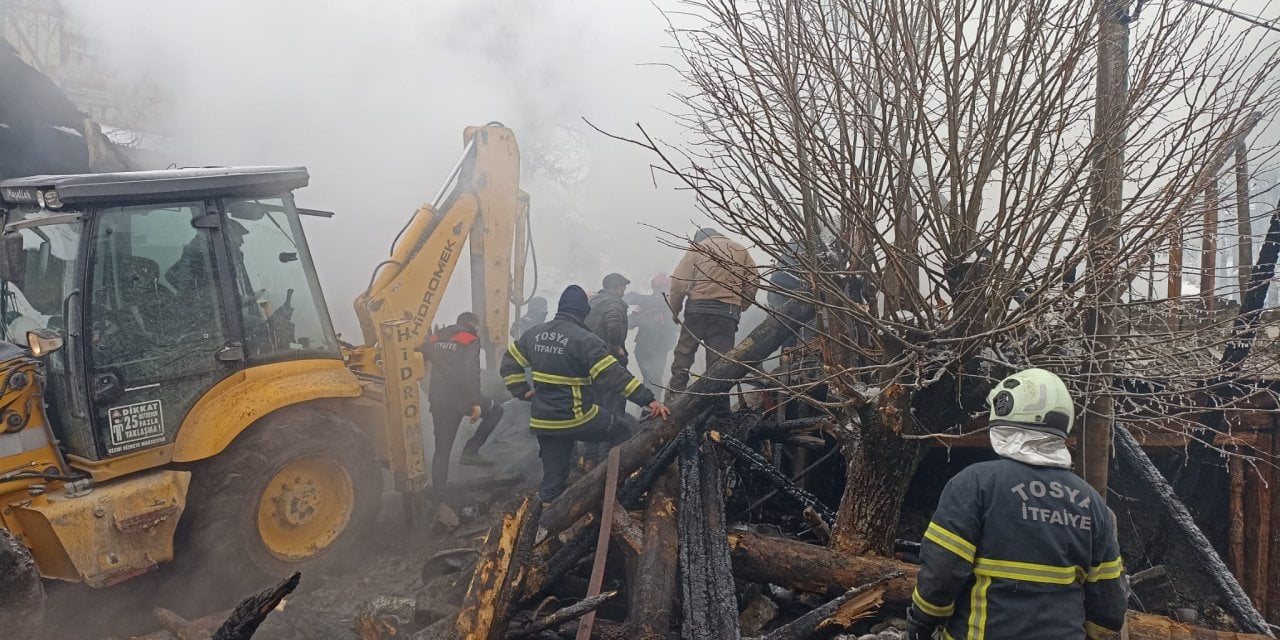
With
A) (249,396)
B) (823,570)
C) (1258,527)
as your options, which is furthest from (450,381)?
(1258,527)

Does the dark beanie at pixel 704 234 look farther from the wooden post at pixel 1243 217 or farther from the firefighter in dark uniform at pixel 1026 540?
the wooden post at pixel 1243 217

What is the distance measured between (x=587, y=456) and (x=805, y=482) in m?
1.73

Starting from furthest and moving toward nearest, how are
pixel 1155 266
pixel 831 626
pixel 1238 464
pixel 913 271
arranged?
pixel 1238 464
pixel 913 271
pixel 831 626
pixel 1155 266

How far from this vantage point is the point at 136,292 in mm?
4422

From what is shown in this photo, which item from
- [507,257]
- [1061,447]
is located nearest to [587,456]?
[507,257]

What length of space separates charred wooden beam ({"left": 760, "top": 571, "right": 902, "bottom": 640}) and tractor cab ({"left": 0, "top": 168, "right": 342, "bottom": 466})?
12.1 ft

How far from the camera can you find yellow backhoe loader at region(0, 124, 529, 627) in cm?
407

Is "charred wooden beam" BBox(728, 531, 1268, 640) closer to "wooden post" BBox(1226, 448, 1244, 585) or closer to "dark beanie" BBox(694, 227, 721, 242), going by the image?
"wooden post" BBox(1226, 448, 1244, 585)

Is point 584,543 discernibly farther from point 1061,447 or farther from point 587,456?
point 1061,447

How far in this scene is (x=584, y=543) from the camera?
4387 mm

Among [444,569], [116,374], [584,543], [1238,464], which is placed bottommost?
[444,569]

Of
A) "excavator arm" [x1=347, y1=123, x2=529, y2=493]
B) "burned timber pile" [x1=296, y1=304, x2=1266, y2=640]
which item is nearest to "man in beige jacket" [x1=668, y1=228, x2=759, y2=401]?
"burned timber pile" [x1=296, y1=304, x2=1266, y2=640]

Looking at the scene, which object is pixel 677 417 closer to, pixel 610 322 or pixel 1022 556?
pixel 610 322

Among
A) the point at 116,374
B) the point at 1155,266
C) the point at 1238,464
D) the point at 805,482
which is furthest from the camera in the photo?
the point at 805,482
